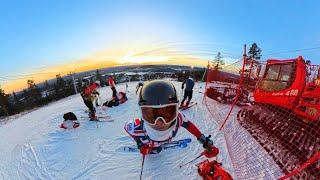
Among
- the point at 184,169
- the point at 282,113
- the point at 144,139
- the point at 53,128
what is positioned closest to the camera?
the point at 144,139

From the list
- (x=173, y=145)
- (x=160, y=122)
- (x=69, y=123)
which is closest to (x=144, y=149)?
(x=160, y=122)

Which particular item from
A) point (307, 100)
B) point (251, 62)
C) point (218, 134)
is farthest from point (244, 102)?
point (307, 100)

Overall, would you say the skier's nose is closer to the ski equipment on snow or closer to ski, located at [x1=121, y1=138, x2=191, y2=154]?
the ski equipment on snow

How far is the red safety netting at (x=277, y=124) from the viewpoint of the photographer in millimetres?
6312

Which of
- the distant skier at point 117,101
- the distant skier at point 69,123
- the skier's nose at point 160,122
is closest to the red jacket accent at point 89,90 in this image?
the distant skier at point 69,123

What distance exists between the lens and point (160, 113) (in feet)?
14.2

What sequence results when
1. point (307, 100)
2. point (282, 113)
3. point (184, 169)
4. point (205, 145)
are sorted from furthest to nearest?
point (282, 113), point (307, 100), point (184, 169), point (205, 145)

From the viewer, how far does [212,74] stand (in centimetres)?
1738

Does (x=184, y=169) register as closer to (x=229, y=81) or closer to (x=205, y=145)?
(x=205, y=145)

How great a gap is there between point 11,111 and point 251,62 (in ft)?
202

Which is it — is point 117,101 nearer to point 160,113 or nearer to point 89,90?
point 89,90

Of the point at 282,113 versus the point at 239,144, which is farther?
the point at 282,113

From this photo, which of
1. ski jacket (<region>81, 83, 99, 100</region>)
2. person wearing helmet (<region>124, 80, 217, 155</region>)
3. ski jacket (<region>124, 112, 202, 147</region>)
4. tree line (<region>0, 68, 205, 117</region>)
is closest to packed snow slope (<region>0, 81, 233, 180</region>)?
ski jacket (<region>81, 83, 99, 100</region>)

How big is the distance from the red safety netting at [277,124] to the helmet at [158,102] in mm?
2315
